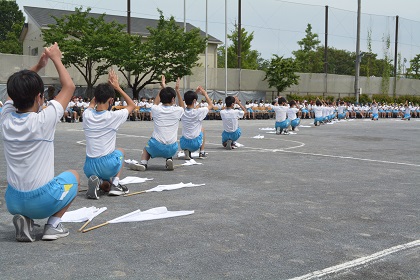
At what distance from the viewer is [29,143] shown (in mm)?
5062

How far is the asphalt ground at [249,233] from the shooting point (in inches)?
173

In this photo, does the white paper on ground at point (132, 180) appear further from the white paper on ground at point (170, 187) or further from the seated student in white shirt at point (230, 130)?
the seated student in white shirt at point (230, 130)

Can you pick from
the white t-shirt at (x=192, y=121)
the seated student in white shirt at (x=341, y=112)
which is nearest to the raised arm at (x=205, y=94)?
the white t-shirt at (x=192, y=121)

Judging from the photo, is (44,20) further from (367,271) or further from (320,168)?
(367,271)

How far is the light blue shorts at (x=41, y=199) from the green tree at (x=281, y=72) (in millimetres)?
42376

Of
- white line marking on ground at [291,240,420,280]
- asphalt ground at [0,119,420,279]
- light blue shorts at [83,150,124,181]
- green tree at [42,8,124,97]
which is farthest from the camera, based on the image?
green tree at [42,8,124,97]

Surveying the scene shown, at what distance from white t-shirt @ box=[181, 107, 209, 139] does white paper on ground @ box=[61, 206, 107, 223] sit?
6000mm

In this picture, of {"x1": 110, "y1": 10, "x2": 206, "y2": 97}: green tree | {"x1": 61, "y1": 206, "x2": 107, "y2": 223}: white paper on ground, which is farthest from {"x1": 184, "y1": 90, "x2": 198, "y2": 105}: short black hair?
{"x1": 110, "y1": 10, "x2": 206, "y2": 97}: green tree

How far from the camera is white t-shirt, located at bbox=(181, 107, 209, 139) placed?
1248 cm

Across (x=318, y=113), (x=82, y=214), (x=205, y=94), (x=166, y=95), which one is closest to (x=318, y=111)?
(x=318, y=113)

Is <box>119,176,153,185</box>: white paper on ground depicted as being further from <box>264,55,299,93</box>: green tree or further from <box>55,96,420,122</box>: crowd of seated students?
<box>264,55,299,93</box>: green tree

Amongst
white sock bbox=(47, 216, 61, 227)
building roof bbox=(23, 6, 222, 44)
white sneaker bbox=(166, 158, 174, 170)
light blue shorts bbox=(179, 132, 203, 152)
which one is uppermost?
building roof bbox=(23, 6, 222, 44)

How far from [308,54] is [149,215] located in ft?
194

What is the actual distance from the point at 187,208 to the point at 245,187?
1.91 m
